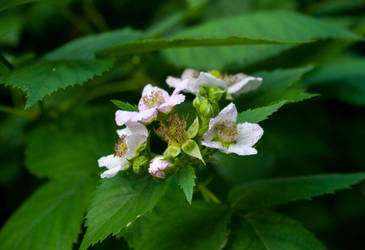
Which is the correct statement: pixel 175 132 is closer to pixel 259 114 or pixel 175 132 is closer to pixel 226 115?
pixel 226 115

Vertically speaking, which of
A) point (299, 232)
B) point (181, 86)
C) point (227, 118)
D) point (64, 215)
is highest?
point (181, 86)

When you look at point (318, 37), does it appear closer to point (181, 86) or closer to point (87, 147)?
point (181, 86)

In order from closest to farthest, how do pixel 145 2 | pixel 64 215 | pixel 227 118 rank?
pixel 227 118, pixel 64 215, pixel 145 2

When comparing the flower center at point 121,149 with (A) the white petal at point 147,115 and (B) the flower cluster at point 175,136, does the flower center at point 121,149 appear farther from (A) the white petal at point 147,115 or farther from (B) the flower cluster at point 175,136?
(A) the white petal at point 147,115

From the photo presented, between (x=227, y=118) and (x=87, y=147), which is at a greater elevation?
(x=227, y=118)

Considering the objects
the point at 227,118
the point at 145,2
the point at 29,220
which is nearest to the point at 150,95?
the point at 227,118

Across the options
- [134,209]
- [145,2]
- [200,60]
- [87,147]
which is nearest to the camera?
[134,209]

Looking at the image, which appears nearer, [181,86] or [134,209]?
[134,209]
